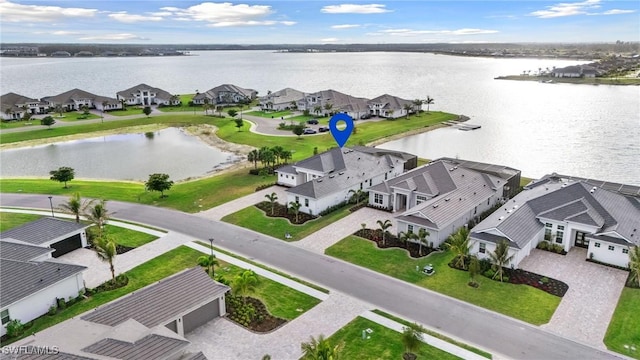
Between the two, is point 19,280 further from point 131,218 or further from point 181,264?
point 131,218

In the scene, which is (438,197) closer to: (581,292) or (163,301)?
(581,292)

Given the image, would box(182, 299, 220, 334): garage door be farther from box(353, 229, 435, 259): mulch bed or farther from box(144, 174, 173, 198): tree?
box(144, 174, 173, 198): tree

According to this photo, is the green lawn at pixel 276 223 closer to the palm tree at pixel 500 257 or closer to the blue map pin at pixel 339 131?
the blue map pin at pixel 339 131

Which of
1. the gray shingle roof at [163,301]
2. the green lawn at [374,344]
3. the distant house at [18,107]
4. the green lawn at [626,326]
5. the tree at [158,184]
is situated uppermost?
the distant house at [18,107]

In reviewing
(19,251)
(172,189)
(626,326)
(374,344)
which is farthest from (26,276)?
(626,326)

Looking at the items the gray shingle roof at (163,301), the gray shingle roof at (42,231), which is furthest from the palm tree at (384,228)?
→ the gray shingle roof at (42,231)

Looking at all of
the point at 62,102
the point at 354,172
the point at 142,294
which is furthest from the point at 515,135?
the point at 62,102
